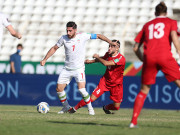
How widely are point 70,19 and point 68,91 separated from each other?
20.7ft

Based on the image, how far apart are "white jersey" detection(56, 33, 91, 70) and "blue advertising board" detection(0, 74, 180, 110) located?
540 centimetres

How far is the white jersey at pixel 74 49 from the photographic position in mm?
10820

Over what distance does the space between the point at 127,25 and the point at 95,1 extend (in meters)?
3.19

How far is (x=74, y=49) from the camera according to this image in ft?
35.6

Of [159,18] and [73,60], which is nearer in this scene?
[159,18]

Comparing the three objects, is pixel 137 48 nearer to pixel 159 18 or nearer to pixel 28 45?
pixel 159 18

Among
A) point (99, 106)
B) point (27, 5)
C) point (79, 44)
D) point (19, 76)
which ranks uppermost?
point (27, 5)

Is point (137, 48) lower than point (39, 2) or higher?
lower

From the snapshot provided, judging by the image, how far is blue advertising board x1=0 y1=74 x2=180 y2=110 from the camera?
1620 cm

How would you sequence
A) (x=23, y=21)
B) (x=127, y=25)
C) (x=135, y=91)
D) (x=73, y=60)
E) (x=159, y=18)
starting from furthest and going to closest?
1. (x=23, y=21)
2. (x=127, y=25)
3. (x=135, y=91)
4. (x=73, y=60)
5. (x=159, y=18)

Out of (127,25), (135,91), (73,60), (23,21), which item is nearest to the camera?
(73,60)

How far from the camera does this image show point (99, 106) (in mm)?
16406

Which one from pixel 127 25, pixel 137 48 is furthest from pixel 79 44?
pixel 127 25

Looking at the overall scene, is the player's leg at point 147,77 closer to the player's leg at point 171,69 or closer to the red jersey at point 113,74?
the player's leg at point 171,69
